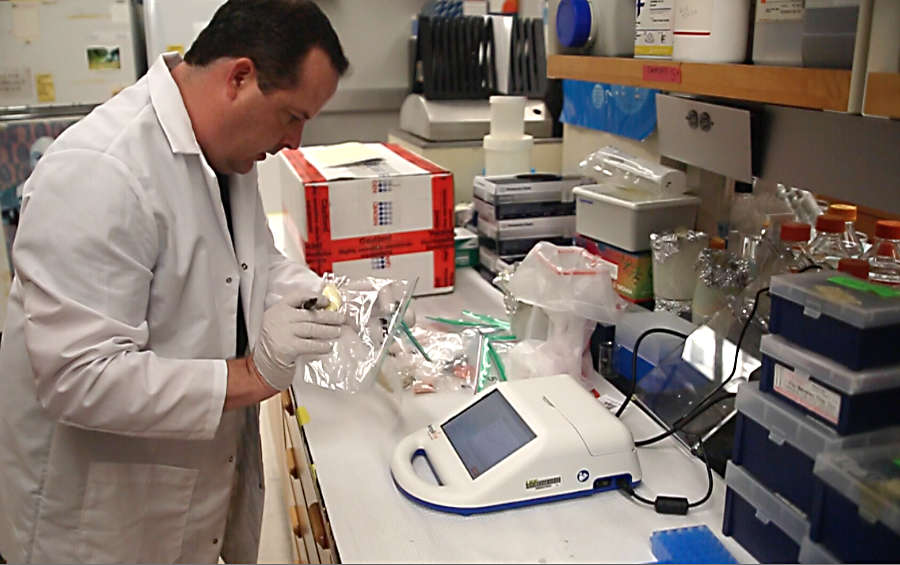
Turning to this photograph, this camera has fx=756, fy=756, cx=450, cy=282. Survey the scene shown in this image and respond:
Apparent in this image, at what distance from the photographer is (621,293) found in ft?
5.66

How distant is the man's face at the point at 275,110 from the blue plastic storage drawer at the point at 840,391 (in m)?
0.79

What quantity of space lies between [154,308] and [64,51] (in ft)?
7.72

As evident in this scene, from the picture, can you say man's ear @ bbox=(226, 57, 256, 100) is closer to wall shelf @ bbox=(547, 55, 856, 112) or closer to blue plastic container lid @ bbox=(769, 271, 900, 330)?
wall shelf @ bbox=(547, 55, 856, 112)

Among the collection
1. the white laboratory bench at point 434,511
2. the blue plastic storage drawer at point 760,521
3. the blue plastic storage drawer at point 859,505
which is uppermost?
the blue plastic storage drawer at point 859,505

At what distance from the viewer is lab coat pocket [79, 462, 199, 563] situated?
1.27m

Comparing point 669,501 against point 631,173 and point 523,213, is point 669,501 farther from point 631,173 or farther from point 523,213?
point 523,213

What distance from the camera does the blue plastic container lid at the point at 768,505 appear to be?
893 mm

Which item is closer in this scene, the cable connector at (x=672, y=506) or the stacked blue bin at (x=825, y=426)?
the stacked blue bin at (x=825, y=426)

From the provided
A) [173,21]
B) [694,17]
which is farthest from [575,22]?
[173,21]

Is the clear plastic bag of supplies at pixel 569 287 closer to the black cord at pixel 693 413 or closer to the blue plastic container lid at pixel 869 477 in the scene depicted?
the black cord at pixel 693 413

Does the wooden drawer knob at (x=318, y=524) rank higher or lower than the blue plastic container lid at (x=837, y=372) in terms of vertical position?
lower

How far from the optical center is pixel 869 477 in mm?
810

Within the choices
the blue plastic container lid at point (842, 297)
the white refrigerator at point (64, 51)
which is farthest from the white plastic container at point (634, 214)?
the white refrigerator at point (64, 51)

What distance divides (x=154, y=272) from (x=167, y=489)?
0.40 m
